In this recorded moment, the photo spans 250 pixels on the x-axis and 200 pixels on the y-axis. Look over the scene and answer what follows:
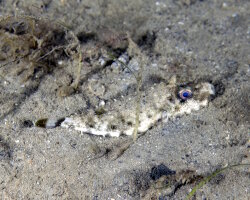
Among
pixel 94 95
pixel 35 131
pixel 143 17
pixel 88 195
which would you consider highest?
pixel 143 17

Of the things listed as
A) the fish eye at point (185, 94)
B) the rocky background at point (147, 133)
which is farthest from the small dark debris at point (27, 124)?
the fish eye at point (185, 94)

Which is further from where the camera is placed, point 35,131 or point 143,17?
point 143,17

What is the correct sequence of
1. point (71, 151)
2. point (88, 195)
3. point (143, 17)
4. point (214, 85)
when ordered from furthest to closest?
point (143, 17)
point (214, 85)
point (71, 151)
point (88, 195)

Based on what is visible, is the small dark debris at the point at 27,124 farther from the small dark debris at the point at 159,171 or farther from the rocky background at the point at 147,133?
the small dark debris at the point at 159,171

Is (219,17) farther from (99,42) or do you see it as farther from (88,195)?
(88,195)

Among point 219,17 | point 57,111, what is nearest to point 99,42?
point 57,111

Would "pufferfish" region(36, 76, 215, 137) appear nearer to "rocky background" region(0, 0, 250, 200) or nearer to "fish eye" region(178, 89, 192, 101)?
"fish eye" region(178, 89, 192, 101)

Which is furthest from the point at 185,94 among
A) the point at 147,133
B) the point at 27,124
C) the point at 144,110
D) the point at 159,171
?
the point at 27,124

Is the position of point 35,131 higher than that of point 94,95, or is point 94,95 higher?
point 94,95

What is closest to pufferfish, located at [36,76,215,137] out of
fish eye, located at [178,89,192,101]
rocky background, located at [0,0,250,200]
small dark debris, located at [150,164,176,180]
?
fish eye, located at [178,89,192,101]
